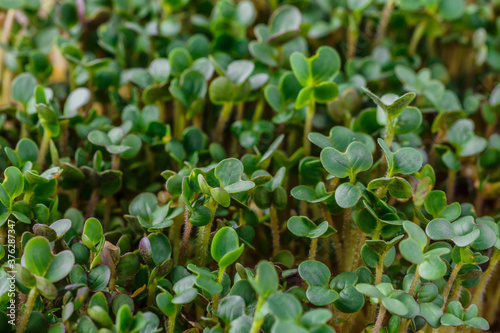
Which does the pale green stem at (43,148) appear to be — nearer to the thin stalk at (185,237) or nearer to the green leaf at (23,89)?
the green leaf at (23,89)

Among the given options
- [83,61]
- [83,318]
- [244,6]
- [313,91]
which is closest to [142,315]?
[83,318]

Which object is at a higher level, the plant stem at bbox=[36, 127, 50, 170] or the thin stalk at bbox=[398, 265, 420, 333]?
the plant stem at bbox=[36, 127, 50, 170]

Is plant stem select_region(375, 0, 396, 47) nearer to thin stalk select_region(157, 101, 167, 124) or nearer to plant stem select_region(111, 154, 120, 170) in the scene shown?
thin stalk select_region(157, 101, 167, 124)

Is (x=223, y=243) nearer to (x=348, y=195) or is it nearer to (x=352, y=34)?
(x=348, y=195)

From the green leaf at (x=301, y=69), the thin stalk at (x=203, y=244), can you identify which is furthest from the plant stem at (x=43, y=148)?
the green leaf at (x=301, y=69)

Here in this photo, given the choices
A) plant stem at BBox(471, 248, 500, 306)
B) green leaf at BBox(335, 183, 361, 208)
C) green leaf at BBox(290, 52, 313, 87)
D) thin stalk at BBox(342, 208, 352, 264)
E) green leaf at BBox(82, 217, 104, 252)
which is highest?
green leaf at BBox(290, 52, 313, 87)

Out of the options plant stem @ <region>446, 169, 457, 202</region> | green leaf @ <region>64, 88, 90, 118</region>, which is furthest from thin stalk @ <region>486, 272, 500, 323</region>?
green leaf @ <region>64, 88, 90, 118</region>
